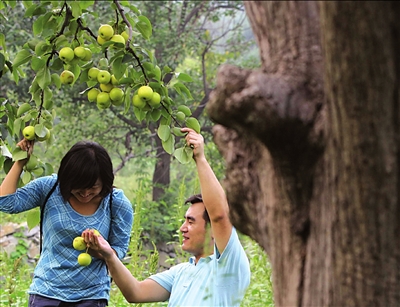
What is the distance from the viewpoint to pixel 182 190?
4.35m

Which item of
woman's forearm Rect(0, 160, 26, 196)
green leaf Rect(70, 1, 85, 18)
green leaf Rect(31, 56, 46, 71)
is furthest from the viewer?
woman's forearm Rect(0, 160, 26, 196)

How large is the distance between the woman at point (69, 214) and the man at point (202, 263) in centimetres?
18

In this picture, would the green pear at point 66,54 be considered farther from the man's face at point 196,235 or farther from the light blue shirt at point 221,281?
the light blue shirt at point 221,281

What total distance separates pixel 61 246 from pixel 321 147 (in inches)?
71.4

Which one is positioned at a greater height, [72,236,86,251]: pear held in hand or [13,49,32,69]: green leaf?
[13,49,32,69]: green leaf

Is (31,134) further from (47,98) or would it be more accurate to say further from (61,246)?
(61,246)

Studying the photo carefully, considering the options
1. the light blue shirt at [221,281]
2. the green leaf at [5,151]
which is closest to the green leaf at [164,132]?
the light blue shirt at [221,281]

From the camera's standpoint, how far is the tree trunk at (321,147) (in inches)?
45.1

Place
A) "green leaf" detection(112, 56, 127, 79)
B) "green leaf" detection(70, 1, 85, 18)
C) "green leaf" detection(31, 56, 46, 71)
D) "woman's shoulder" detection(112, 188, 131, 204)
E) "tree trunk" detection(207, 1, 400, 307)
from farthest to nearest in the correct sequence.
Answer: "woman's shoulder" detection(112, 188, 131, 204) → "green leaf" detection(31, 56, 46, 71) → "green leaf" detection(112, 56, 127, 79) → "green leaf" detection(70, 1, 85, 18) → "tree trunk" detection(207, 1, 400, 307)

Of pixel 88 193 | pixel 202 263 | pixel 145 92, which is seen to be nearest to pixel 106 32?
pixel 145 92

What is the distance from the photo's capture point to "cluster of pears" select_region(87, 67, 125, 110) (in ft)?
8.16

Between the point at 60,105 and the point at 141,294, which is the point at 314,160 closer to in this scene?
the point at 141,294

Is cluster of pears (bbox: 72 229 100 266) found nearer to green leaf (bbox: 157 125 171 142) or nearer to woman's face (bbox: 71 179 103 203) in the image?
woman's face (bbox: 71 179 103 203)

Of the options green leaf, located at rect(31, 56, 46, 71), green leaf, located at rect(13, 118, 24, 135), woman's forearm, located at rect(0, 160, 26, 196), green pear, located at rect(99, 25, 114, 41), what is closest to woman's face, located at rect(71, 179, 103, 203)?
A: woman's forearm, located at rect(0, 160, 26, 196)
